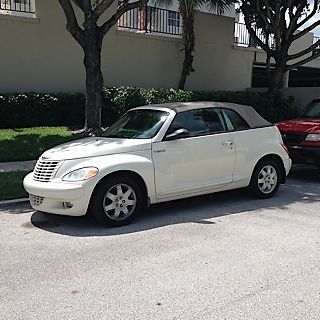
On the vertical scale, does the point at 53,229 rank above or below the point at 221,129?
below

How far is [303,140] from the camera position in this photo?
9.06 m

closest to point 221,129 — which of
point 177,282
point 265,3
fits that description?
point 177,282

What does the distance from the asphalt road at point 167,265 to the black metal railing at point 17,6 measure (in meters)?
9.91

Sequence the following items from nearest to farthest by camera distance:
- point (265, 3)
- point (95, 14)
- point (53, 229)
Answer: point (53, 229), point (95, 14), point (265, 3)

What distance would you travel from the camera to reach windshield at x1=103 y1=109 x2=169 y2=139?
645 centimetres

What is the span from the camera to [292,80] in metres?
32.9

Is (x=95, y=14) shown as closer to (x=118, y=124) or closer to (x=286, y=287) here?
(x=118, y=124)

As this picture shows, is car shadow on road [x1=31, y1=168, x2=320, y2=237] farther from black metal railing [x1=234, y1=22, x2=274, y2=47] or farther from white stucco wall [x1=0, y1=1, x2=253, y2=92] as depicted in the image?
black metal railing [x1=234, y1=22, x2=274, y2=47]

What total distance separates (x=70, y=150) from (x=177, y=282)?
8.71 feet

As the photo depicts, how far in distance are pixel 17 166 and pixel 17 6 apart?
7.60 meters

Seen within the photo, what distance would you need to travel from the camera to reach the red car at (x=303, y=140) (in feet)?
29.1

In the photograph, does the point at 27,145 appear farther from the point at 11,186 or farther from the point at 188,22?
the point at 188,22

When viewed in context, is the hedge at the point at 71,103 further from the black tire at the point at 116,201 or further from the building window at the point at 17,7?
the black tire at the point at 116,201

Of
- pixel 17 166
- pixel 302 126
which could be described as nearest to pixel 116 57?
pixel 17 166
